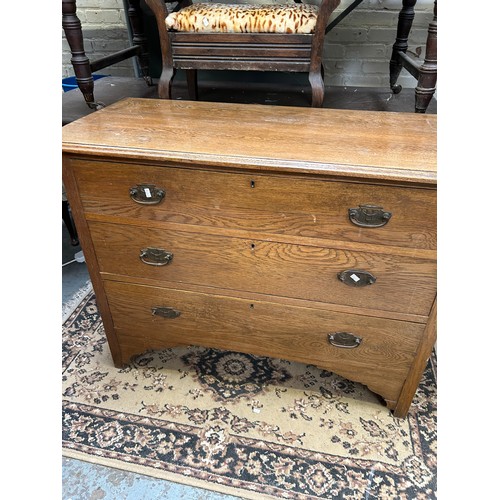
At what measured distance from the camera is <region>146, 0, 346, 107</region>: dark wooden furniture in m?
1.21

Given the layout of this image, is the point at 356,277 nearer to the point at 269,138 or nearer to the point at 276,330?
the point at 276,330

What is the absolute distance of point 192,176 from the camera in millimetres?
947

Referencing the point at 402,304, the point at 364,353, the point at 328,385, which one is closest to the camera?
the point at 402,304

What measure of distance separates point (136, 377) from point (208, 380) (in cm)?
26

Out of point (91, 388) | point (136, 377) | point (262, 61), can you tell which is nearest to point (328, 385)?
point (136, 377)

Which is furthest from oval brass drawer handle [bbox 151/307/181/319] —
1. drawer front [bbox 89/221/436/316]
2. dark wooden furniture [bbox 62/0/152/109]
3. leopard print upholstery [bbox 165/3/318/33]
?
leopard print upholstery [bbox 165/3/318/33]

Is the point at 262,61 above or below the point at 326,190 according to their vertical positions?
above

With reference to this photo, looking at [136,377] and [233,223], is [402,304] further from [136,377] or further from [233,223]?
[136,377]

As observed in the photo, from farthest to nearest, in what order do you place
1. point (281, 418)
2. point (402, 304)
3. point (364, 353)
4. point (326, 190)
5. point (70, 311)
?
point (70, 311) → point (281, 418) → point (364, 353) → point (402, 304) → point (326, 190)

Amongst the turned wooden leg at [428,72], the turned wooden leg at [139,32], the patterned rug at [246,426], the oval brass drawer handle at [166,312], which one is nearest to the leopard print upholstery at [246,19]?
the turned wooden leg at [428,72]

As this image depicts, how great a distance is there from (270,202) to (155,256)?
383mm

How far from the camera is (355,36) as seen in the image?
5.76ft

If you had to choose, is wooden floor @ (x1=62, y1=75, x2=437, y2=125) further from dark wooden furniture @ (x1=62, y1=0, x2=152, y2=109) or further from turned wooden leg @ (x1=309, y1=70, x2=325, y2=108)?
turned wooden leg @ (x1=309, y1=70, x2=325, y2=108)

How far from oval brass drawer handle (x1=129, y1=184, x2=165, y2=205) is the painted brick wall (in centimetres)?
124
